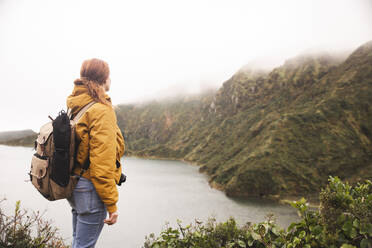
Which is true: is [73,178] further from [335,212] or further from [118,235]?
[118,235]

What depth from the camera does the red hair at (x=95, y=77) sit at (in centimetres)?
254

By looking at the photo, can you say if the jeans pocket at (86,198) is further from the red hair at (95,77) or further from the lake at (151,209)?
the lake at (151,209)

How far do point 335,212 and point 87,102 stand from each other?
289 cm

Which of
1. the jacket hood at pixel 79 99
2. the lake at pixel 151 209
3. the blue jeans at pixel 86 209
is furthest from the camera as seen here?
the lake at pixel 151 209

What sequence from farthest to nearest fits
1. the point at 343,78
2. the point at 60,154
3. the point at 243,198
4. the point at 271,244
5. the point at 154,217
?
the point at 343,78 → the point at 243,198 → the point at 154,217 → the point at 271,244 → the point at 60,154

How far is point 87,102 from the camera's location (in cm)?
252

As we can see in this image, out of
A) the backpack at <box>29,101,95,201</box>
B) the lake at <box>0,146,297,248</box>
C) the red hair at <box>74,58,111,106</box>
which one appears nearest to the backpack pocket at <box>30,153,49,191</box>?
the backpack at <box>29,101,95,201</box>

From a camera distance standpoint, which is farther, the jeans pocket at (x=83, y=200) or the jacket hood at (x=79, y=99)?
the jacket hood at (x=79, y=99)

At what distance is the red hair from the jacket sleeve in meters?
0.25

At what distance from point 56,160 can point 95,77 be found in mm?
1019

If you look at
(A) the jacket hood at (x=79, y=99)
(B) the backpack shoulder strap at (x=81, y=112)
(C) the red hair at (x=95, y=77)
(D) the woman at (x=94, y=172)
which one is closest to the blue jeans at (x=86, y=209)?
(D) the woman at (x=94, y=172)

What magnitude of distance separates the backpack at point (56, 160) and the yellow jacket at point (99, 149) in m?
0.08

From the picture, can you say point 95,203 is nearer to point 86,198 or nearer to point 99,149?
point 86,198

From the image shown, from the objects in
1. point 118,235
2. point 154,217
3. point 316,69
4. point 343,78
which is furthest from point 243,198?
point 316,69
